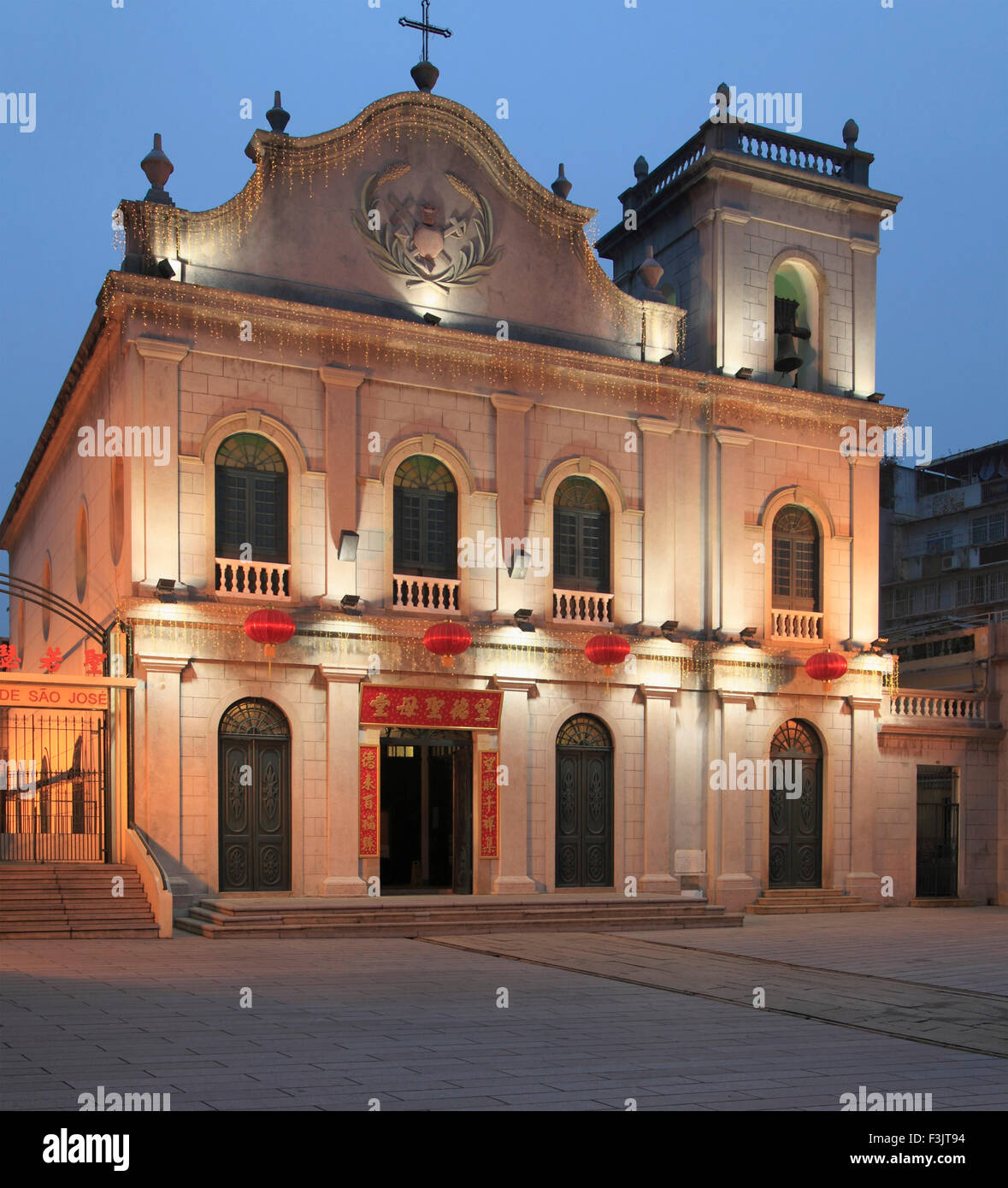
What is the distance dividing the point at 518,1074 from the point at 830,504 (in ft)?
59.2

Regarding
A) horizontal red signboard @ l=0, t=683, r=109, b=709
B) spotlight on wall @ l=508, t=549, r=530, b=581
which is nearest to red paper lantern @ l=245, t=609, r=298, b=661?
horizontal red signboard @ l=0, t=683, r=109, b=709

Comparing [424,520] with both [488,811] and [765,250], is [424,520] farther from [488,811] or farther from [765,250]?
[765,250]

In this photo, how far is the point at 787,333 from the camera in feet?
84.4

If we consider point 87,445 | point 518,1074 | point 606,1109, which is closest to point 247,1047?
point 518,1074

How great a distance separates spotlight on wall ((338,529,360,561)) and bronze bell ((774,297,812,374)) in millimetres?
9417

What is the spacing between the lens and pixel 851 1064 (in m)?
9.62

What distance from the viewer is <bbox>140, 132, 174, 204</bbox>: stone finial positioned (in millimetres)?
20469

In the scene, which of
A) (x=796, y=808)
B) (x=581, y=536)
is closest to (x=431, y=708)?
(x=581, y=536)

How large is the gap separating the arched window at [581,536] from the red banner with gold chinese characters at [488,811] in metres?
3.50

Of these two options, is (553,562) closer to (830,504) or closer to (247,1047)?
(830,504)

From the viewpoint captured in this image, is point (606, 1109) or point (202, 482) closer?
point (606, 1109)

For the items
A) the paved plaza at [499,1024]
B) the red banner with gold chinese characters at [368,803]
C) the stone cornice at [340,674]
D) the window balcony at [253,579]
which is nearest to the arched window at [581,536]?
the stone cornice at [340,674]

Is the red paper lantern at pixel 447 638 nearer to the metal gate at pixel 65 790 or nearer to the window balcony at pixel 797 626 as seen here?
the metal gate at pixel 65 790

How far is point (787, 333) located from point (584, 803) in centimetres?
1003
